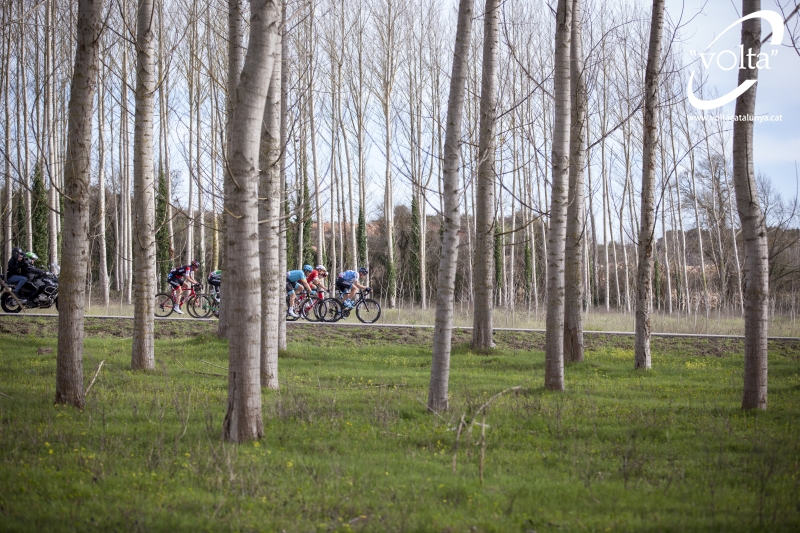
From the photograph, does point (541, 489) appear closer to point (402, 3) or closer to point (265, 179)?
point (265, 179)

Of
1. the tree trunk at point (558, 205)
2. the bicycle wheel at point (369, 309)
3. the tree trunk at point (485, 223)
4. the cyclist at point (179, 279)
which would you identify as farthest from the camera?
the cyclist at point (179, 279)

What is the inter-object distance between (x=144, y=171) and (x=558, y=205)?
6.00 metres

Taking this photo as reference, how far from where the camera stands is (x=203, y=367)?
36.9 ft

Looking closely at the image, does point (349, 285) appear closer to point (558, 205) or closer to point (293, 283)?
point (293, 283)

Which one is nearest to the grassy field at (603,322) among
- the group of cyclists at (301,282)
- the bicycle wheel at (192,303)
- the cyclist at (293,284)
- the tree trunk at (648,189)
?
the group of cyclists at (301,282)

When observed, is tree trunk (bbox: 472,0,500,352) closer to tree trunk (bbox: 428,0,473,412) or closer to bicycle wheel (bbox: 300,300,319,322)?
tree trunk (bbox: 428,0,473,412)

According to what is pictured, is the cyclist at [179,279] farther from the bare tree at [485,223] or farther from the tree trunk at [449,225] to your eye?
the tree trunk at [449,225]

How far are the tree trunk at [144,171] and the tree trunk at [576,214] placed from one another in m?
6.53

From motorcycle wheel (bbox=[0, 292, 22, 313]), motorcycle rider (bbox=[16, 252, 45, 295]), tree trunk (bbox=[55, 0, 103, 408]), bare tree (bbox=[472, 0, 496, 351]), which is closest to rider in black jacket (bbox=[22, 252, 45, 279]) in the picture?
motorcycle rider (bbox=[16, 252, 45, 295])

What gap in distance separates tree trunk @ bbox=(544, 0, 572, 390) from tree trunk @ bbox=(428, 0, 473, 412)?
179cm

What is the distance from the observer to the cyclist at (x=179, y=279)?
20.2 metres

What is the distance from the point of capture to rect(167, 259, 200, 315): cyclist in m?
20.2

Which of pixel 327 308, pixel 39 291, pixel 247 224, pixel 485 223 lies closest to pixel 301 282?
pixel 327 308

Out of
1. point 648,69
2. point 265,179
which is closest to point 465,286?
point 648,69
